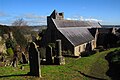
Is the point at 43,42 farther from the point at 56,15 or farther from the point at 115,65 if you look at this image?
the point at 115,65

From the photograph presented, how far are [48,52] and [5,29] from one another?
71.1 ft

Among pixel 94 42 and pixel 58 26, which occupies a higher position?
pixel 58 26

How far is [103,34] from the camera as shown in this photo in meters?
54.2

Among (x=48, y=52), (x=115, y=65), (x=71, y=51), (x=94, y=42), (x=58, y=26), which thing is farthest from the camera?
(x=94, y=42)

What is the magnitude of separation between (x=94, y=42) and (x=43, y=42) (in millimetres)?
15996

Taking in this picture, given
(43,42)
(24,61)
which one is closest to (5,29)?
(43,42)

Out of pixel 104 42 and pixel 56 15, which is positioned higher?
pixel 56 15

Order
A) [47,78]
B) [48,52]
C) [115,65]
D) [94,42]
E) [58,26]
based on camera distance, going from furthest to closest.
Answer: [94,42] → [58,26] → [48,52] → [115,65] → [47,78]

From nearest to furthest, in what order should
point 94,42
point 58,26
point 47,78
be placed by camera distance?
point 47,78 → point 58,26 → point 94,42

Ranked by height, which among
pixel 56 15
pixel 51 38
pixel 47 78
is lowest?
pixel 47 78

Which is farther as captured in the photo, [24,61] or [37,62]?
[24,61]

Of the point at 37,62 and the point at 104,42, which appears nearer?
the point at 37,62

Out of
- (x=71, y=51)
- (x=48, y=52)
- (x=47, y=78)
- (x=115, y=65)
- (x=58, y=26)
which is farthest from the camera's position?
(x=58, y=26)

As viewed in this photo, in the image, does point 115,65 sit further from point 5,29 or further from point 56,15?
point 56,15
